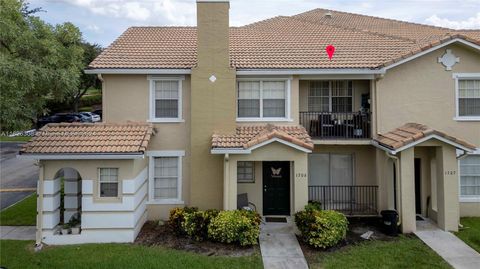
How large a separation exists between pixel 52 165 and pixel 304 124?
385 inches

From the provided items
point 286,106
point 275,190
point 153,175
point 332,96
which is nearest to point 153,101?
point 153,175

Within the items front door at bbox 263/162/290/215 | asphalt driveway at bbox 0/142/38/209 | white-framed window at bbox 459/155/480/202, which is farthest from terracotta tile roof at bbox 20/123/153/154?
white-framed window at bbox 459/155/480/202

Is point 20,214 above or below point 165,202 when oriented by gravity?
below

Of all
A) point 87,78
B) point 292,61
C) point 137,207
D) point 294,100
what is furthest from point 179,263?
point 87,78

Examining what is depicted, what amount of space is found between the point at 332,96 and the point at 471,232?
7.34m

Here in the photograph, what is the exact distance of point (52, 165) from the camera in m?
13.0

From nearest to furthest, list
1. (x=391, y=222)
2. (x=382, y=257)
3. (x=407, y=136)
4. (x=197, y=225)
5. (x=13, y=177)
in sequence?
1. (x=382, y=257)
2. (x=197, y=225)
3. (x=391, y=222)
4. (x=407, y=136)
5. (x=13, y=177)

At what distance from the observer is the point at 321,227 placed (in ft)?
40.7

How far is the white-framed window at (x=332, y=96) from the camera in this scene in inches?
661

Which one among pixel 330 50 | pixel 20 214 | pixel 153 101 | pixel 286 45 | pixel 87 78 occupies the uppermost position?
pixel 87 78

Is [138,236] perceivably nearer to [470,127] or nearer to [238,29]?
[238,29]

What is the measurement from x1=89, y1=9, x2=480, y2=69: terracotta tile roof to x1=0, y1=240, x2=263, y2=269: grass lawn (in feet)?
22.9

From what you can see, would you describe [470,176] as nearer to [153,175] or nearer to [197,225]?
[197,225]

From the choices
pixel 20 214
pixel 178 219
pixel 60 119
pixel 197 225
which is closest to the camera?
pixel 197 225
